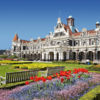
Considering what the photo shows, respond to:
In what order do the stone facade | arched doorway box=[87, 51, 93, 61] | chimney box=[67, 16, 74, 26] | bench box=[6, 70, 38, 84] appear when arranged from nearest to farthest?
bench box=[6, 70, 38, 84], the stone facade, arched doorway box=[87, 51, 93, 61], chimney box=[67, 16, 74, 26]

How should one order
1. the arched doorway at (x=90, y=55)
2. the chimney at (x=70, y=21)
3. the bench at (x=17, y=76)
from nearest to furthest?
the bench at (x=17, y=76) → the arched doorway at (x=90, y=55) → the chimney at (x=70, y=21)

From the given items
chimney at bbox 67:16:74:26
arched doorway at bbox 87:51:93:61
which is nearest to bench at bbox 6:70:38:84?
arched doorway at bbox 87:51:93:61

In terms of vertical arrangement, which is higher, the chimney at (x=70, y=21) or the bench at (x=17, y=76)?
the chimney at (x=70, y=21)

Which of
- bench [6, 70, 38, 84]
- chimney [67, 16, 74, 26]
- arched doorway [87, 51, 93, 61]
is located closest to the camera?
bench [6, 70, 38, 84]

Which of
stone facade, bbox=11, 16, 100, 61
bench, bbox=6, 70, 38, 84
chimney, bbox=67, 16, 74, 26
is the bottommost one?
bench, bbox=6, 70, 38, 84

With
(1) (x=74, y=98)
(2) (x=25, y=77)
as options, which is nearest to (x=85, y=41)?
(2) (x=25, y=77)

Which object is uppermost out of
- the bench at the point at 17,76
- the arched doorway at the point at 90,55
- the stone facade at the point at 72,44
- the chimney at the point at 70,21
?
the chimney at the point at 70,21

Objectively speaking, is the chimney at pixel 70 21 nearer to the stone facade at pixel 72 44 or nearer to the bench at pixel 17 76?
the stone facade at pixel 72 44

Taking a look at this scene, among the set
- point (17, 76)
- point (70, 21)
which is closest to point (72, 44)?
point (70, 21)

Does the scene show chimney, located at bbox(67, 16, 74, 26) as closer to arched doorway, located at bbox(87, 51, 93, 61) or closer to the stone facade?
the stone facade

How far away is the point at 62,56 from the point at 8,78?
38801 mm

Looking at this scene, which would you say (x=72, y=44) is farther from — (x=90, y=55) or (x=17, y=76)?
(x=17, y=76)

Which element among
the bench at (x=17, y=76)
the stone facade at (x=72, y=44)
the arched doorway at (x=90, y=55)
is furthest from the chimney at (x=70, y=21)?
the bench at (x=17, y=76)

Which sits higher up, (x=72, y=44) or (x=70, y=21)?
(x=70, y=21)
